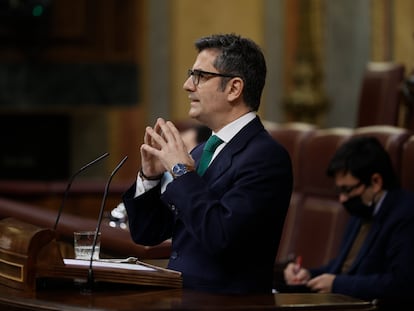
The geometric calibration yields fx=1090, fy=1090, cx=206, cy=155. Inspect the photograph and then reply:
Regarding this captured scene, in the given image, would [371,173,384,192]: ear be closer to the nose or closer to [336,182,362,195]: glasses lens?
[336,182,362,195]: glasses lens

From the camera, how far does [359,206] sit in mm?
3881

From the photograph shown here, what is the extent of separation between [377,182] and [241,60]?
4.45ft

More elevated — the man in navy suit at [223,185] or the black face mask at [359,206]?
the man in navy suit at [223,185]

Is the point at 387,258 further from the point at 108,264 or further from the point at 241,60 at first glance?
the point at 108,264

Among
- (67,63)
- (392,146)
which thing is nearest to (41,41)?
Answer: (67,63)

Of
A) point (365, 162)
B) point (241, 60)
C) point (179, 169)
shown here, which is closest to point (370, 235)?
point (365, 162)

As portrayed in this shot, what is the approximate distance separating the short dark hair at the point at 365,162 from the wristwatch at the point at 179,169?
146 cm

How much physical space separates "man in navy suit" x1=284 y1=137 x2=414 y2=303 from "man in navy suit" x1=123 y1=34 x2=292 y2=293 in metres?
1.06

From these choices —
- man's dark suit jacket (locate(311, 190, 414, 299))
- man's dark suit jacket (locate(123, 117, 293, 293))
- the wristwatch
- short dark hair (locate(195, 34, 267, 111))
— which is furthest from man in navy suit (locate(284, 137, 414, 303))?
the wristwatch

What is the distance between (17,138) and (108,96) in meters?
0.76

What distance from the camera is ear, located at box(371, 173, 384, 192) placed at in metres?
3.88

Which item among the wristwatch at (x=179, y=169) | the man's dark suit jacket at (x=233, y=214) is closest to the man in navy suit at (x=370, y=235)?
the man's dark suit jacket at (x=233, y=214)

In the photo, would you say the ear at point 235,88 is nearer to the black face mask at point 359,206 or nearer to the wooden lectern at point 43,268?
the wooden lectern at point 43,268

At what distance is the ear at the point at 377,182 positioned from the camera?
153 inches
